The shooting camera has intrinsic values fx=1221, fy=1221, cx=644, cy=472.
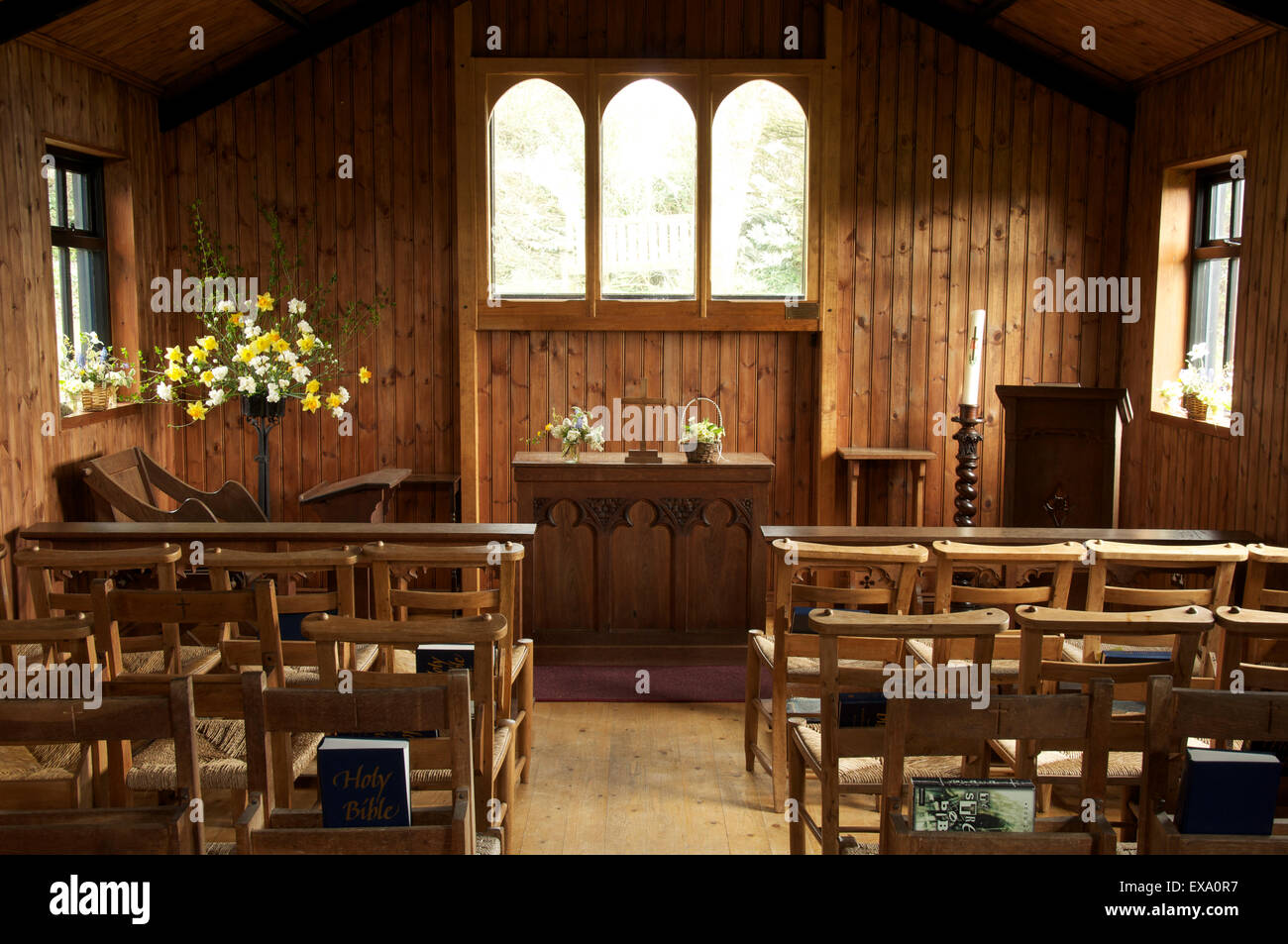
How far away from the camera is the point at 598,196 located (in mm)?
7113

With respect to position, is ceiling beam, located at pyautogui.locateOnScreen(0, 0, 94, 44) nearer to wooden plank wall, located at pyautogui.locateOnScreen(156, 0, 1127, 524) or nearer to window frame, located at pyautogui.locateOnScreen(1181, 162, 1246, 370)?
wooden plank wall, located at pyautogui.locateOnScreen(156, 0, 1127, 524)

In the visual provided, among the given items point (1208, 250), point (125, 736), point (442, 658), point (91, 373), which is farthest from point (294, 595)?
point (1208, 250)

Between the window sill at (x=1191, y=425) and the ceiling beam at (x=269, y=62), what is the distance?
15.9ft

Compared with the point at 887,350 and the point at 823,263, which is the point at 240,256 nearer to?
the point at 823,263

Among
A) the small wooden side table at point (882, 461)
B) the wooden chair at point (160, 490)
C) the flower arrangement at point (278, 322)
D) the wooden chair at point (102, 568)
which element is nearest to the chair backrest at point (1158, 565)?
the wooden chair at point (102, 568)

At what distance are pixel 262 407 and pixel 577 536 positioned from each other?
184cm

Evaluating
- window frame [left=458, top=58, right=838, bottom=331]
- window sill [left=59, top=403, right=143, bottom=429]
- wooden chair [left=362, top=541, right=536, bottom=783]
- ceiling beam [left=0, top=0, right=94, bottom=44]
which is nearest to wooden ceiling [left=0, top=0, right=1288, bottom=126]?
ceiling beam [left=0, top=0, right=94, bottom=44]

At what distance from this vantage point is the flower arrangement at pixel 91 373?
19.6ft

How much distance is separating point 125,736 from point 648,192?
5515 millimetres

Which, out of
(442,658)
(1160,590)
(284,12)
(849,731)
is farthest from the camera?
(284,12)

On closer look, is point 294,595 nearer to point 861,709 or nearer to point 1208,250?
→ point 861,709

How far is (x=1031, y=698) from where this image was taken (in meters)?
2.19

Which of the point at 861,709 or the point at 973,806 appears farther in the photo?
the point at 861,709

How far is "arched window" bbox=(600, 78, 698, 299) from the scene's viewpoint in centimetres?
712
